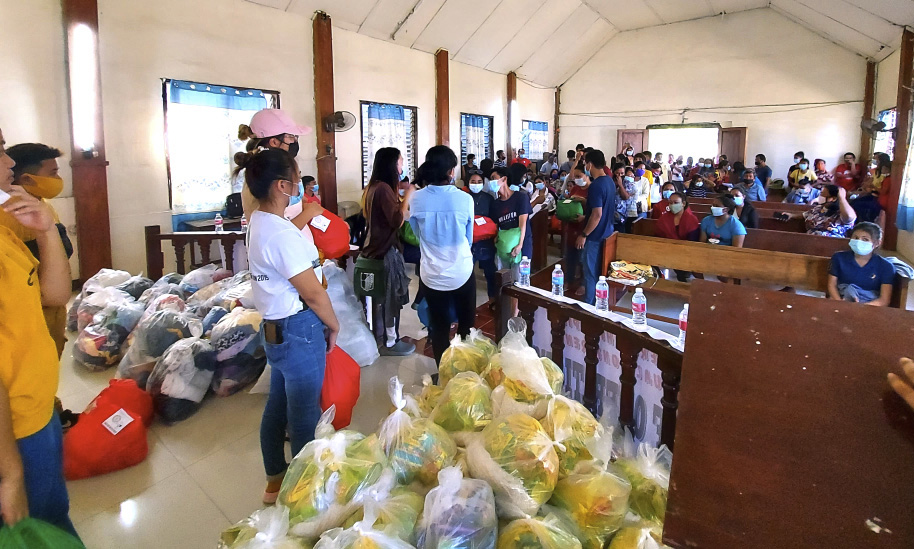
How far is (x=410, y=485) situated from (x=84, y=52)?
5.37 m

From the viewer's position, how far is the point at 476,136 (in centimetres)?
1035

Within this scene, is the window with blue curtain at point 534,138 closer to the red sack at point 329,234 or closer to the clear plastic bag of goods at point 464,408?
the red sack at point 329,234

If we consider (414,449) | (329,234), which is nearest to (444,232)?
(329,234)

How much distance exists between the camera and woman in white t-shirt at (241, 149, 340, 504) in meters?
1.69

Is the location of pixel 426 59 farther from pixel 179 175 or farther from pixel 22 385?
pixel 22 385

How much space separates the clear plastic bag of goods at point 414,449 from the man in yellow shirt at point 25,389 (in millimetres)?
781

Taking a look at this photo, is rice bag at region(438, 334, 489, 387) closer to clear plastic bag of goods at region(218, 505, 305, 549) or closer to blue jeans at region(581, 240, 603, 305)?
clear plastic bag of goods at region(218, 505, 305, 549)

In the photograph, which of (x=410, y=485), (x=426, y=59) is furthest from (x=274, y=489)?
(x=426, y=59)

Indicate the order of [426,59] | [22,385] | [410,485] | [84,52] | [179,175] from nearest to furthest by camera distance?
1. [22,385]
2. [410,485]
3. [84,52]
4. [179,175]
5. [426,59]

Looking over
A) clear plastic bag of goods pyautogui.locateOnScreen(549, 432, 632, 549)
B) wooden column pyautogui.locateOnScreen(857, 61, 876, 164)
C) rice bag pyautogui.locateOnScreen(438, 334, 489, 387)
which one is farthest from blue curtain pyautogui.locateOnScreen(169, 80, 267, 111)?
wooden column pyautogui.locateOnScreen(857, 61, 876, 164)

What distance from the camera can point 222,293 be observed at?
347 cm

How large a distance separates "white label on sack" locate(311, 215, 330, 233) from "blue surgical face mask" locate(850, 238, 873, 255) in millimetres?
3164

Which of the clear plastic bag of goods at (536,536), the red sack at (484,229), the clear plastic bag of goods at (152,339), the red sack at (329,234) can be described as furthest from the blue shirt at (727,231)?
the clear plastic bag of goods at (152,339)

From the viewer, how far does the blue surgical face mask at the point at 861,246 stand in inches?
125
